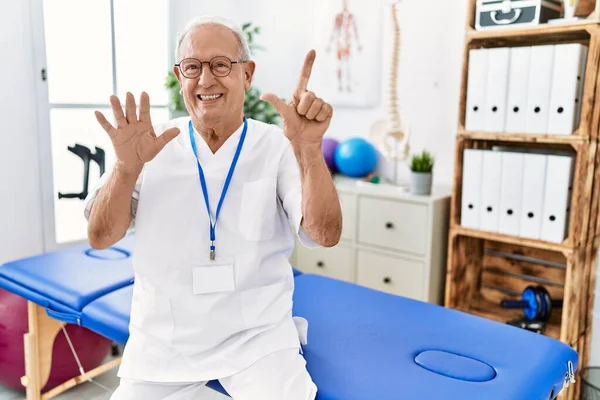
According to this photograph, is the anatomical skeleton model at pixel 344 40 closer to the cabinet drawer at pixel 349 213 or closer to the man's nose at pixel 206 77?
the cabinet drawer at pixel 349 213

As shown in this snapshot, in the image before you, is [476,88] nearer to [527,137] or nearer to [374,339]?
[527,137]

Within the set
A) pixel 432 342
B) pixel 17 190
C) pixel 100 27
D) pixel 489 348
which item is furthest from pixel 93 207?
pixel 100 27

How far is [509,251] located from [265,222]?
5.50 ft

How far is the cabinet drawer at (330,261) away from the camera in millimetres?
2797

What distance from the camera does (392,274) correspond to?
8.59 ft

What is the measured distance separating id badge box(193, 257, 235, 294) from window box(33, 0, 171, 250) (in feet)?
4.96

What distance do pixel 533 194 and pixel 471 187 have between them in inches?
10.0

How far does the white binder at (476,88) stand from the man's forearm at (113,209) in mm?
1538

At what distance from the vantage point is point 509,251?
2566mm

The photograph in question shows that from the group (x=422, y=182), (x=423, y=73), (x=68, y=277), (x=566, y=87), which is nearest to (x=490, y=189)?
(x=422, y=182)

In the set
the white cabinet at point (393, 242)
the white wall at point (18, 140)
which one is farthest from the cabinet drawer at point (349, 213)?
the white wall at point (18, 140)

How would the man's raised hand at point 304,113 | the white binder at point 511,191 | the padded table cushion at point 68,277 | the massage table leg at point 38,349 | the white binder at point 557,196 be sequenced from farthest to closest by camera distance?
the white binder at point 511,191 → the white binder at point 557,196 → the massage table leg at point 38,349 → the padded table cushion at point 68,277 → the man's raised hand at point 304,113

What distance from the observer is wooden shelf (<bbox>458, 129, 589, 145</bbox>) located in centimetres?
200

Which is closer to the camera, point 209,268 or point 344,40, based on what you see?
point 209,268
